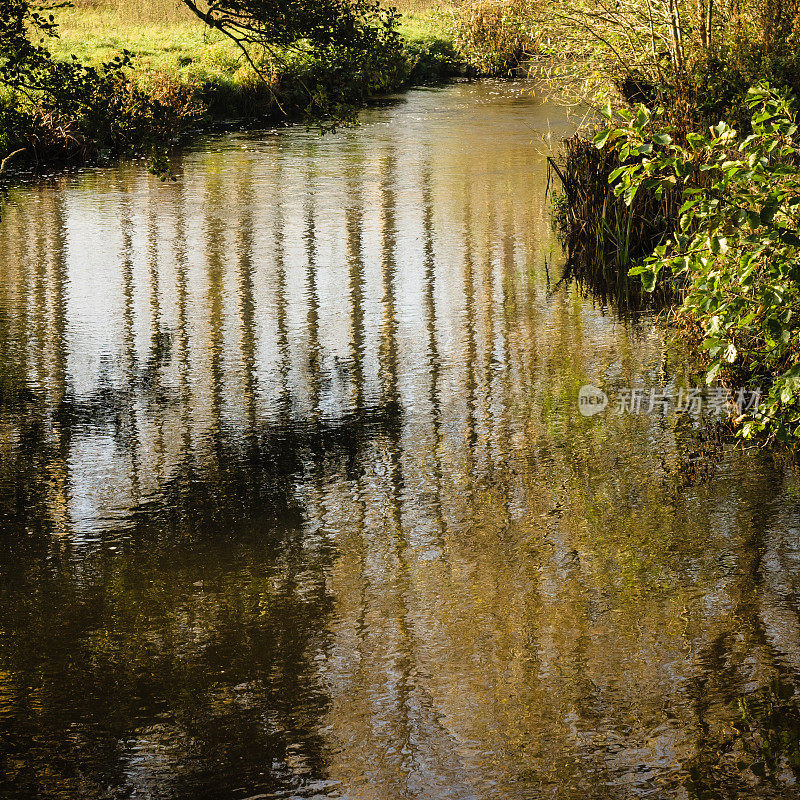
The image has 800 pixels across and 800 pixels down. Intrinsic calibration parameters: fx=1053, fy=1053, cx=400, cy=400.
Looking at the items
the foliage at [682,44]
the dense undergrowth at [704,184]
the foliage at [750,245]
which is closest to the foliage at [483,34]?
Result: the foliage at [682,44]

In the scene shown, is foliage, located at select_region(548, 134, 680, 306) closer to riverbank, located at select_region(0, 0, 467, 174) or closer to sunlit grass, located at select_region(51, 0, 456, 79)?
riverbank, located at select_region(0, 0, 467, 174)

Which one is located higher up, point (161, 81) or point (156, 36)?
point (156, 36)

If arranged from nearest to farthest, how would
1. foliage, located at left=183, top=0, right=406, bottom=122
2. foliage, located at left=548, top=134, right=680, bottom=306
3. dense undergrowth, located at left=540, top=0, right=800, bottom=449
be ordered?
dense undergrowth, located at left=540, top=0, right=800, bottom=449
foliage, located at left=183, top=0, right=406, bottom=122
foliage, located at left=548, top=134, right=680, bottom=306

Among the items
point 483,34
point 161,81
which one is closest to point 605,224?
point 161,81

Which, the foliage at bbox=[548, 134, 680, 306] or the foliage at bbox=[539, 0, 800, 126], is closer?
the foliage at bbox=[548, 134, 680, 306]

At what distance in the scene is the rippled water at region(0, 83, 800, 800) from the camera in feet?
13.0

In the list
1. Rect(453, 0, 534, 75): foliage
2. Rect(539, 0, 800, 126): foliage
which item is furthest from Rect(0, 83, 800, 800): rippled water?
Rect(453, 0, 534, 75): foliage

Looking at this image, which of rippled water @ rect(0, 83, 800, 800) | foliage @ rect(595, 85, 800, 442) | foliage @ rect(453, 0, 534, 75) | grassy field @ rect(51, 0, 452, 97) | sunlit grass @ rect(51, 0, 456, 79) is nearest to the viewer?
rippled water @ rect(0, 83, 800, 800)

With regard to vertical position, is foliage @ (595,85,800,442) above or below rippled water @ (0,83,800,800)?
above

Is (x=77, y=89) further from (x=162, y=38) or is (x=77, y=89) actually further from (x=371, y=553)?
(x=162, y=38)

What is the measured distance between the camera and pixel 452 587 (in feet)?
16.9

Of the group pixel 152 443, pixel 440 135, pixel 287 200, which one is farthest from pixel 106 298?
pixel 440 135

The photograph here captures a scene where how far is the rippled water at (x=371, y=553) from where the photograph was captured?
3.96 meters

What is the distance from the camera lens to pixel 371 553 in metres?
5.54
